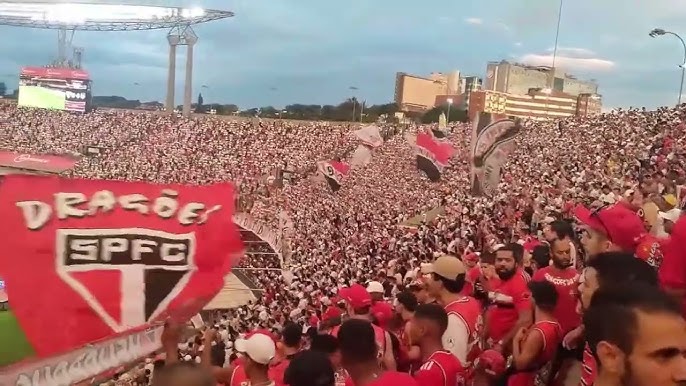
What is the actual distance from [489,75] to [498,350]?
43.4m

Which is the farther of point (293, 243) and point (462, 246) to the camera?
point (293, 243)

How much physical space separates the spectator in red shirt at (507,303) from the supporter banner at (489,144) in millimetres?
6747

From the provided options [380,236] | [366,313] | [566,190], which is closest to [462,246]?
[566,190]

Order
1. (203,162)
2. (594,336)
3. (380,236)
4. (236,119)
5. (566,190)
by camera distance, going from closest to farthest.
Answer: (594,336)
(566,190)
(380,236)
(203,162)
(236,119)

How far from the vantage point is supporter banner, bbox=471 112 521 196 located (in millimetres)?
10531

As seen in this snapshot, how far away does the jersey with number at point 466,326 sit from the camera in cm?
296

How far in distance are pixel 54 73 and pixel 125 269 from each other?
48898mm

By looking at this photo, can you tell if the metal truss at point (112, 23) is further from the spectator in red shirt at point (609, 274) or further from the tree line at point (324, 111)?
the spectator in red shirt at point (609, 274)

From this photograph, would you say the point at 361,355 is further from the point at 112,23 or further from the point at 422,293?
the point at 112,23

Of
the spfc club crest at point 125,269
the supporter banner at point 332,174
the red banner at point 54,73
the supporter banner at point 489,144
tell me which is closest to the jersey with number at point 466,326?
the spfc club crest at point 125,269

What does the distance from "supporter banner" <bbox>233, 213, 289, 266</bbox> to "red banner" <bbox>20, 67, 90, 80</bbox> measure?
30.1 m

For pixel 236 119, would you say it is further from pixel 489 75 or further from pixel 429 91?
pixel 429 91

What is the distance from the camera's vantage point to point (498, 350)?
11.0ft

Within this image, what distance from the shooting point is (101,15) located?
43.6 meters
